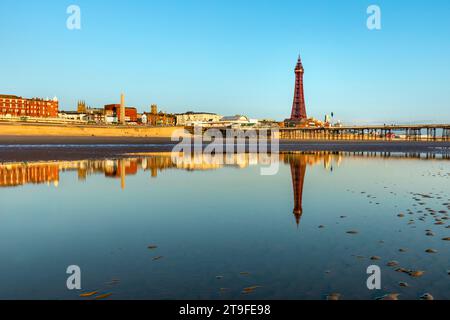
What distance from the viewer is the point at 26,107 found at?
12275cm

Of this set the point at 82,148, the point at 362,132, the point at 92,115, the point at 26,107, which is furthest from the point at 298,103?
the point at 82,148

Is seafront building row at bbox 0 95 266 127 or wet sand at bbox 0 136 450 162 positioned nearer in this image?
wet sand at bbox 0 136 450 162

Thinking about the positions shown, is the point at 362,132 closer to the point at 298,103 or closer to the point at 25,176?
the point at 298,103

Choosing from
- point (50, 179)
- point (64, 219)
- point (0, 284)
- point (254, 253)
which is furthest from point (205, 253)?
point (50, 179)

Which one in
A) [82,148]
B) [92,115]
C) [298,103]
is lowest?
[82,148]

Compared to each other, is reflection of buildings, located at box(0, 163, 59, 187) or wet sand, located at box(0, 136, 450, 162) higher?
wet sand, located at box(0, 136, 450, 162)

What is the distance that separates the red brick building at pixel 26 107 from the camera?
117 m

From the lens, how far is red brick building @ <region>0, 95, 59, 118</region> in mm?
116625

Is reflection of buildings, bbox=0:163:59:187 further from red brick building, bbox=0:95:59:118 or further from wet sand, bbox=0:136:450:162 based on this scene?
red brick building, bbox=0:95:59:118

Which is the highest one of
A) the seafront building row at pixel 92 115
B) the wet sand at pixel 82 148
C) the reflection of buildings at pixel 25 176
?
the seafront building row at pixel 92 115

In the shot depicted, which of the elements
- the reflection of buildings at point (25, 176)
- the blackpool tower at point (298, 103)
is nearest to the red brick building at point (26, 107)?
the blackpool tower at point (298, 103)

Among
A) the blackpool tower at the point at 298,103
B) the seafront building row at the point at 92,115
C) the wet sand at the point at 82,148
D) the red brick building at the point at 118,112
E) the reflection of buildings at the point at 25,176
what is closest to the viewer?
the reflection of buildings at the point at 25,176

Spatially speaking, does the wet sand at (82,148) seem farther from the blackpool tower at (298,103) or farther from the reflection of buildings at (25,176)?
the blackpool tower at (298,103)

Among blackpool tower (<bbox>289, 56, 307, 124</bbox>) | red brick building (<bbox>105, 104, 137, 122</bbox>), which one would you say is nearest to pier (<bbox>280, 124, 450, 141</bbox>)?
blackpool tower (<bbox>289, 56, 307, 124</bbox>)
